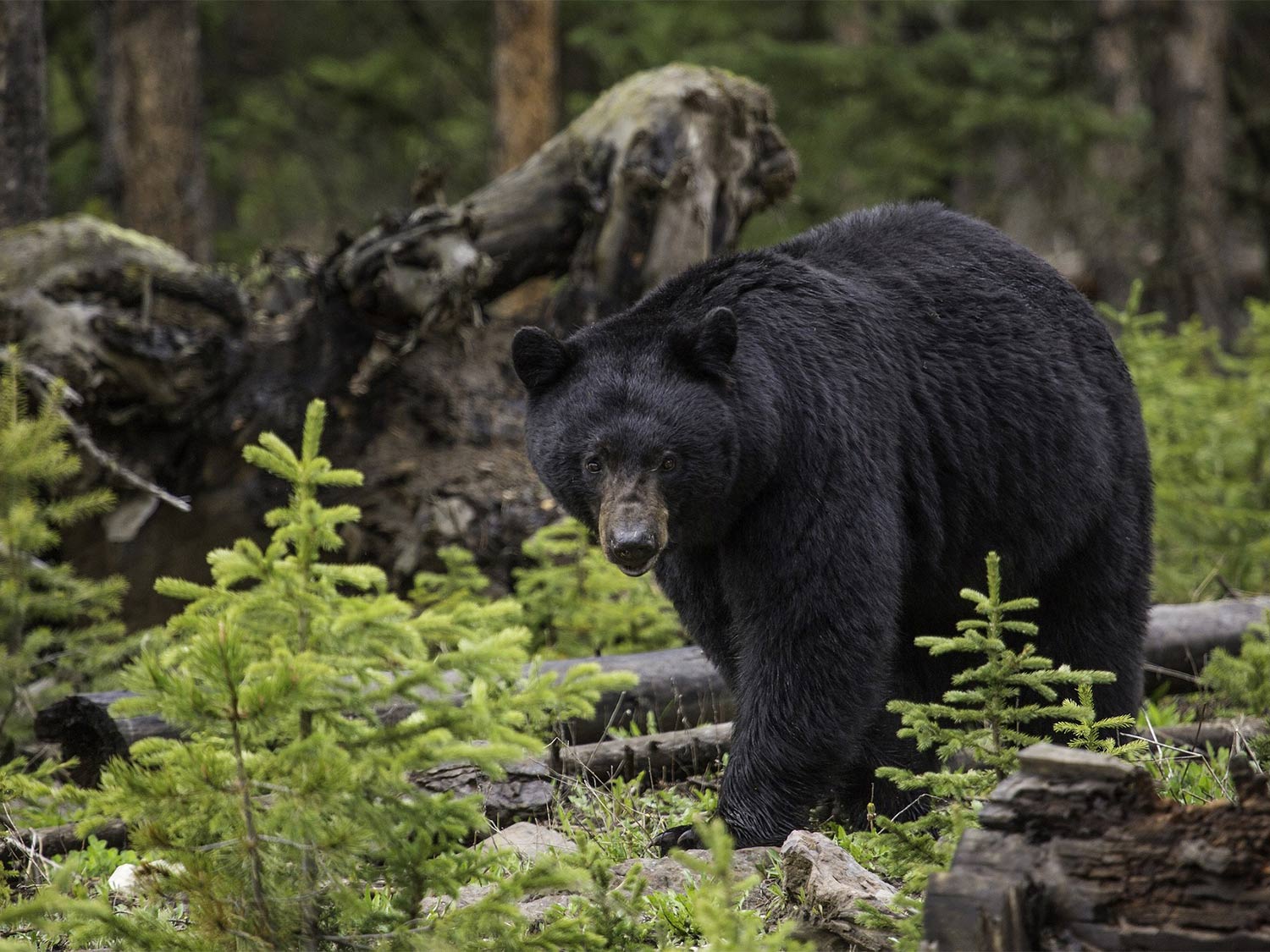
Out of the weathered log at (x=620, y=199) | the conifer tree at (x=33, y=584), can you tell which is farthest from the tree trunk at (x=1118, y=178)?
the conifer tree at (x=33, y=584)

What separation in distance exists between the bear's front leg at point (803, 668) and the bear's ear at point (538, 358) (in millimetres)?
890

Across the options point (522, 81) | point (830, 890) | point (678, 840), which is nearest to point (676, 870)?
point (678, 840)

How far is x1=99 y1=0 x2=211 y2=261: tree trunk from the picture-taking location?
33.4 ft

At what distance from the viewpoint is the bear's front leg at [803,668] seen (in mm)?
3857

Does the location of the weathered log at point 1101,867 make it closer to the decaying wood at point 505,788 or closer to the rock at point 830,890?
the rock at point 830,890

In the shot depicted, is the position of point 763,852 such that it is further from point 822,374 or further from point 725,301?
point 725,301

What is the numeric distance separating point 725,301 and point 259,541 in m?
3.70

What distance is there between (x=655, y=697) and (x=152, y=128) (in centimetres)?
726

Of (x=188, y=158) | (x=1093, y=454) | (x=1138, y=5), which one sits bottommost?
(x=1093, y=454)

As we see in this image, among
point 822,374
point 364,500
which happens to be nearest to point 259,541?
point 364,500

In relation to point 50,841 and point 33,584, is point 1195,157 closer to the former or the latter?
point 33,584

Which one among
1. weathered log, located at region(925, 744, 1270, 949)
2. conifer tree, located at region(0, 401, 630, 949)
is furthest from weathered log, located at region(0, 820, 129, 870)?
weathered log, located at region(925, 744, 1270, 949)

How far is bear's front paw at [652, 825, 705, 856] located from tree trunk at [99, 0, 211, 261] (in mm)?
7720

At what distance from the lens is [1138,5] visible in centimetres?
1358
